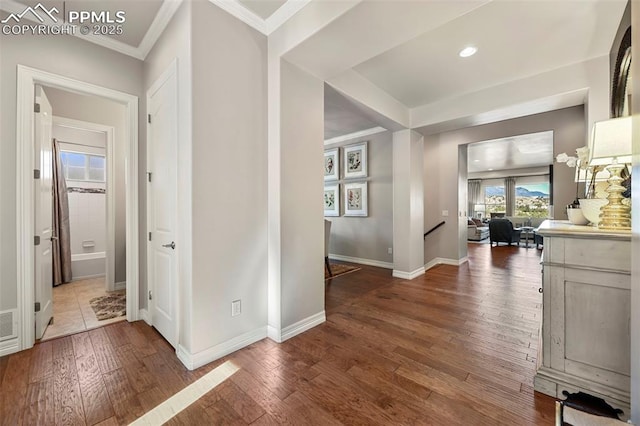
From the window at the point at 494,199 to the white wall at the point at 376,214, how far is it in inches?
406

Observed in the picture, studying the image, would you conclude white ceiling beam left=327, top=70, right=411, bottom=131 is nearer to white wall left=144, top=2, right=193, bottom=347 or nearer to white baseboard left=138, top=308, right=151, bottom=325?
white wall left=144, top=2, right=193, bottom=347

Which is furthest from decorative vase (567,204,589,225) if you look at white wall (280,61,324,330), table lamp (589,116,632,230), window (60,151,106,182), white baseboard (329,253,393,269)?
window (60,151,106,182)

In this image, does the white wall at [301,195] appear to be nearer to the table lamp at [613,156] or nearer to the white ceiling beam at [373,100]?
the white ceiling beam at [373,100]

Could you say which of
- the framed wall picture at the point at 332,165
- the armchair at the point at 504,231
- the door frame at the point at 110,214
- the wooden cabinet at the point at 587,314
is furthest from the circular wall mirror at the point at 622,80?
the armchair at the point at 504,231

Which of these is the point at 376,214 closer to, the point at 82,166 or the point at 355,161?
the point at 355,161

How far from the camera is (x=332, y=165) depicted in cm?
600

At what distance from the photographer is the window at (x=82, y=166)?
429 centimetres

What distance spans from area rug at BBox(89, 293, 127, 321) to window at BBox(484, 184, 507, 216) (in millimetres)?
14572

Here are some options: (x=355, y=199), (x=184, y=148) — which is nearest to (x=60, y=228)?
(x=184, y=148)

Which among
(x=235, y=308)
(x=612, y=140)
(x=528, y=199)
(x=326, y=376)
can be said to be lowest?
(x=326, y=376)

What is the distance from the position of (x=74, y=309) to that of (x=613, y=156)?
4925 millimetres

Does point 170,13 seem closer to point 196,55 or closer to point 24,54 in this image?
point 196,55

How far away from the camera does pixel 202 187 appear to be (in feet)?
6.31

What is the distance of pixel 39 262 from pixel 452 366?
354 centimetres
